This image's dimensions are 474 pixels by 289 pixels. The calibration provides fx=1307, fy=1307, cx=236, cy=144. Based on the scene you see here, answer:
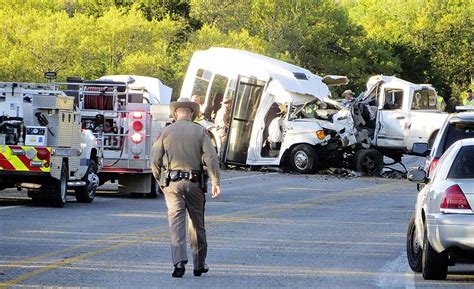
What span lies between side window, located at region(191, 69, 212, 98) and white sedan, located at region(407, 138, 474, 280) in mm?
24171

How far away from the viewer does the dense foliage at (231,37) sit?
7350 cm

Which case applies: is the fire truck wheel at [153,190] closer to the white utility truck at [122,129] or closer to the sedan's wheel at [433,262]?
the white utility truck at [122,129]

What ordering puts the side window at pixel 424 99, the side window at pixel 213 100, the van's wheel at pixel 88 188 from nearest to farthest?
the van's wheel at pixel 88 188 < the side window at pixel 424 99 < the side window at pixel 213 100

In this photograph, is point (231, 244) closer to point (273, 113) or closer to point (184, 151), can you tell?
point (184, 151)

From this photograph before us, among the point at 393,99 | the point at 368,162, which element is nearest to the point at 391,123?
the point at 393,99

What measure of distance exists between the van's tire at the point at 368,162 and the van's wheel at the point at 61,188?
573 inches

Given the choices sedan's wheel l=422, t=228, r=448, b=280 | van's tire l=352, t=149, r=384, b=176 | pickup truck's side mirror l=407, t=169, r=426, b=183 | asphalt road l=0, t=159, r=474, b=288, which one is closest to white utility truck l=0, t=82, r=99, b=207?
asphalt road l=0, t=159, r=474, b=288

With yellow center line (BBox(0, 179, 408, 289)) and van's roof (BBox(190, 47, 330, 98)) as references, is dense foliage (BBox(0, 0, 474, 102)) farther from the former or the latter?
yellow center line (BBox(0, 179, 408, 289))

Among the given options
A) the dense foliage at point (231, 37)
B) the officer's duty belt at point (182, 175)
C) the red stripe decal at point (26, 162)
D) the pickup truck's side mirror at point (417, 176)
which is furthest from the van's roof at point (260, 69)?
the dense foliage at point (231, 37)

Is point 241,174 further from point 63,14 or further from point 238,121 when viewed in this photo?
point 63,14

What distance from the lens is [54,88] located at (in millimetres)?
24719

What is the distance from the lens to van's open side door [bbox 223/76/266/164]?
36750 millimetres

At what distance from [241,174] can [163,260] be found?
21512 millimetres

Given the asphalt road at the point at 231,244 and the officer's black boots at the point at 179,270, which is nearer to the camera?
the asphalt road at the point at 231,244
